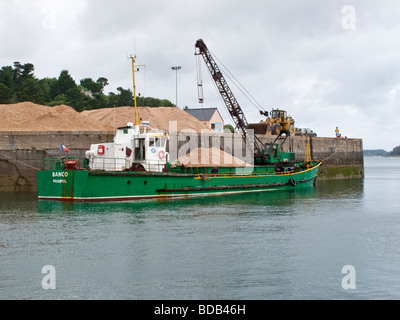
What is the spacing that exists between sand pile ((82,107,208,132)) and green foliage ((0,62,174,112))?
8.44 meters

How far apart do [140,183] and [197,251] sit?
37.7 feet

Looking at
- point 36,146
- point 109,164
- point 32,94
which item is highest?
point 32,94

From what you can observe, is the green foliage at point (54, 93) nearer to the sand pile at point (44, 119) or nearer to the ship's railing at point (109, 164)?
the sand pile at point (44, 119)

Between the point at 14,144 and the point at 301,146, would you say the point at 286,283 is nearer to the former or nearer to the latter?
the point at 14,144

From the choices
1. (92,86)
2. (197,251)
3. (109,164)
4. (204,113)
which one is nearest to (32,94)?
(204,113)

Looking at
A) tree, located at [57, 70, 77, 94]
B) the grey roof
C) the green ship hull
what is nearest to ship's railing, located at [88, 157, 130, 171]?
A: the green ship hull

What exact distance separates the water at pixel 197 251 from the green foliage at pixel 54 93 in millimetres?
39019

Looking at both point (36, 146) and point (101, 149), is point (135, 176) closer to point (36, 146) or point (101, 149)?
point (101, 149)

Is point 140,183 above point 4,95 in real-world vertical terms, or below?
below

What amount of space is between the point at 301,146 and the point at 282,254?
1456 inches

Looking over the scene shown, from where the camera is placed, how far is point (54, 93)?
68938 millimetres

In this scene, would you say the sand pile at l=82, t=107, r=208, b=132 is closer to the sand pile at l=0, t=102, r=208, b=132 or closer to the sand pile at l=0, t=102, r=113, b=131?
the sand pile at l=0, t=102, r=208, b=132

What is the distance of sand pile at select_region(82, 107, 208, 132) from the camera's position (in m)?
48.5
